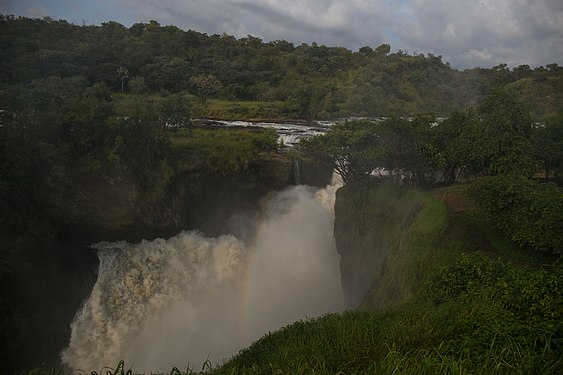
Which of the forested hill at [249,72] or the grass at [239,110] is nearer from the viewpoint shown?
the forested hill at [249,72]

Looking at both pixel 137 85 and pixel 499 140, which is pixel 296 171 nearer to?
pixel 499 140

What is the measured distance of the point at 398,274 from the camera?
44.7 feet

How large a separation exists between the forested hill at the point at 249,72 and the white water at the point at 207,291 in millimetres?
15661

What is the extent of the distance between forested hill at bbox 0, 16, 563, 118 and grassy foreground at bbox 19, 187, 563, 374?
26.1m

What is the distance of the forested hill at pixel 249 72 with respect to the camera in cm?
4141

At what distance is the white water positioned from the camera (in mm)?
18234

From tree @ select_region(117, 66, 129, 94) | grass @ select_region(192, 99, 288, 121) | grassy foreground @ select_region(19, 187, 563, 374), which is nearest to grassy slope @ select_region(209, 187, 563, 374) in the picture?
grassy foreground @ select_region(19, 187, 563, 374)

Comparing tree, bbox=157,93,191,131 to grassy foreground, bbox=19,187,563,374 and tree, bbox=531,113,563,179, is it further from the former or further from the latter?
tree, bbox=531,113,563,179

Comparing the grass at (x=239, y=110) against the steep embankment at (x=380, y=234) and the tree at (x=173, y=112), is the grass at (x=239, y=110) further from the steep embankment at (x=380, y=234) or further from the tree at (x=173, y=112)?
the steep embankment at (x=380, y=234)

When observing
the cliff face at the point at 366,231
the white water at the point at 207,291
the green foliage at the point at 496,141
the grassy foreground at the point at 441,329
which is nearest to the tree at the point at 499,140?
the green foliage at the point at 496,141

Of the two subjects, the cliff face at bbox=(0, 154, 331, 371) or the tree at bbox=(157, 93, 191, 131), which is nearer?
the cliff face at bbox=(0, 154, 331, 371)

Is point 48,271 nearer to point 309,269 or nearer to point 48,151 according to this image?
point 48,151

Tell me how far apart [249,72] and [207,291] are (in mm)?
44218

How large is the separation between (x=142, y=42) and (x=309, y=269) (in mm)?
48045
